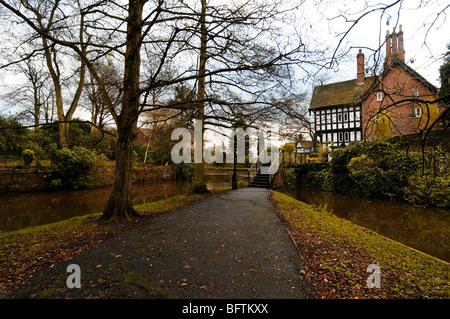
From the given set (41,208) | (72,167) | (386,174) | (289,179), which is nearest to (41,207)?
(41,208)

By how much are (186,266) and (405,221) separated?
8308 mm

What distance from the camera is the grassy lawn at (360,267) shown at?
8.57ft

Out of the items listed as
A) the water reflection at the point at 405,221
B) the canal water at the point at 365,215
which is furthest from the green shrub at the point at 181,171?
the water reflection at the point at 405,221

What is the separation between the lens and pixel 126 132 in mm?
5684

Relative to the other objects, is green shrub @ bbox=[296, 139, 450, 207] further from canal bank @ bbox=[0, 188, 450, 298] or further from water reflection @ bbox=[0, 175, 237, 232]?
water reflection @ bbox=[0, 175, 237, 232]

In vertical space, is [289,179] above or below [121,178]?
below

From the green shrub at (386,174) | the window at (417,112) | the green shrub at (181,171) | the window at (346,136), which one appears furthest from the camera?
the window at (346,136)

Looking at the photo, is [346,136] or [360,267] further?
[346,136]

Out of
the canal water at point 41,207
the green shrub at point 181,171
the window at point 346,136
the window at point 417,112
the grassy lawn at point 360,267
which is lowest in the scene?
the canal water at point 41,207

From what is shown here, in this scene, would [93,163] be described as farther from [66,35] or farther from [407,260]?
[407,260]

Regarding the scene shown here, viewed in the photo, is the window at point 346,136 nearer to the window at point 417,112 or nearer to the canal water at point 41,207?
the window at point 417,112

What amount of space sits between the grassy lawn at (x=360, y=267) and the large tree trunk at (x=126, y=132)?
4.65 m

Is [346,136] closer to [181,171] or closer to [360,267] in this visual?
[181,171]

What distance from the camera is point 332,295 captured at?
8.23 ft
